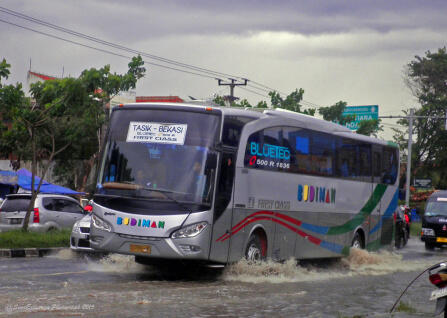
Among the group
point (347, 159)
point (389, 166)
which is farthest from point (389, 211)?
point (347, 159)

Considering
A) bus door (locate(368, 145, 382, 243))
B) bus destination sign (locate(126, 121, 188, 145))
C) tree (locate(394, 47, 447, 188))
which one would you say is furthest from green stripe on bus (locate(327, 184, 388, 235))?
tree (locate(394, 47, 447, 188))

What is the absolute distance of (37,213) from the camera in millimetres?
22953

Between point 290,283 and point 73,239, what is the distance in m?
6.27

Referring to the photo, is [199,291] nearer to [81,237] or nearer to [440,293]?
[440,293]

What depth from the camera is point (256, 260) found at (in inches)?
570

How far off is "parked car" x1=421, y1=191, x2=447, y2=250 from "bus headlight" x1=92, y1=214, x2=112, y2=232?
1724cm

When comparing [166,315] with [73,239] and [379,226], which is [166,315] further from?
[379,226]

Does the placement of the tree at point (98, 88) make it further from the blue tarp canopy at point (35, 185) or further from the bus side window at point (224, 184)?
the bus side window at point (224, 184)

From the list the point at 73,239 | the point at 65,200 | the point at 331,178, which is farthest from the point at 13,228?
the point at 331,178

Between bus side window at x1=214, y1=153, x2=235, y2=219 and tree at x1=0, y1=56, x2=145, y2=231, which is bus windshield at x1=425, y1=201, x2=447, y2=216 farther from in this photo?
bus side window at x1=214, y1=153, x2=235, y2=219

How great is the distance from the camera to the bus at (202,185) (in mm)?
12938

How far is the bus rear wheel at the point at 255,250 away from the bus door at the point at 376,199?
20.6ft

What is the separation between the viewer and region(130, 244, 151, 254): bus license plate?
1292 centimetres

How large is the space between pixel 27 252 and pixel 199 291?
899cm
